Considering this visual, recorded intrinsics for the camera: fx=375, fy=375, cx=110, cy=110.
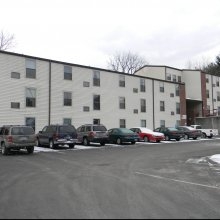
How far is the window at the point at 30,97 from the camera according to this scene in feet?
113

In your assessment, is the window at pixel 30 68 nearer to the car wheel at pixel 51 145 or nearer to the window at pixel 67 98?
the window at pixel 67 98

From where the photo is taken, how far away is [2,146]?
22.6 m

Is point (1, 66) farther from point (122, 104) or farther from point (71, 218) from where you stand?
point (71, 218)

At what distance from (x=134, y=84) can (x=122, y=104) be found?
364 centimetres

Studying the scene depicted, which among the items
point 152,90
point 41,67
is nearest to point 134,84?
point 152,90

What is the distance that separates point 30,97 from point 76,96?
555cm

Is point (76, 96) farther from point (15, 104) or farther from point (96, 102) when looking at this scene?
point (15, 104)

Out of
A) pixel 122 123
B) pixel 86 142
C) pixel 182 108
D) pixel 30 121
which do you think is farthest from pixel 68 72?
pixel 182 108

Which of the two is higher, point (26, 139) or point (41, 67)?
point (41, 67)

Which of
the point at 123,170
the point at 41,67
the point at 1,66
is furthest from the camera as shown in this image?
the point at 41,67

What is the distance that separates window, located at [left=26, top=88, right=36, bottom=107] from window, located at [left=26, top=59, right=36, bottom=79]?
4.26ft

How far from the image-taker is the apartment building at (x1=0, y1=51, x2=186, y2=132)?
33.4 meters

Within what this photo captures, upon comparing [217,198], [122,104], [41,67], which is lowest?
[217,198]

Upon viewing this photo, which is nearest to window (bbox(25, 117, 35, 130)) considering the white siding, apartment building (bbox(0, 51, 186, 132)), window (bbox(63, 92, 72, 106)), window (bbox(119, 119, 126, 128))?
apartment building (bbox(0, 51, 186, 132))
